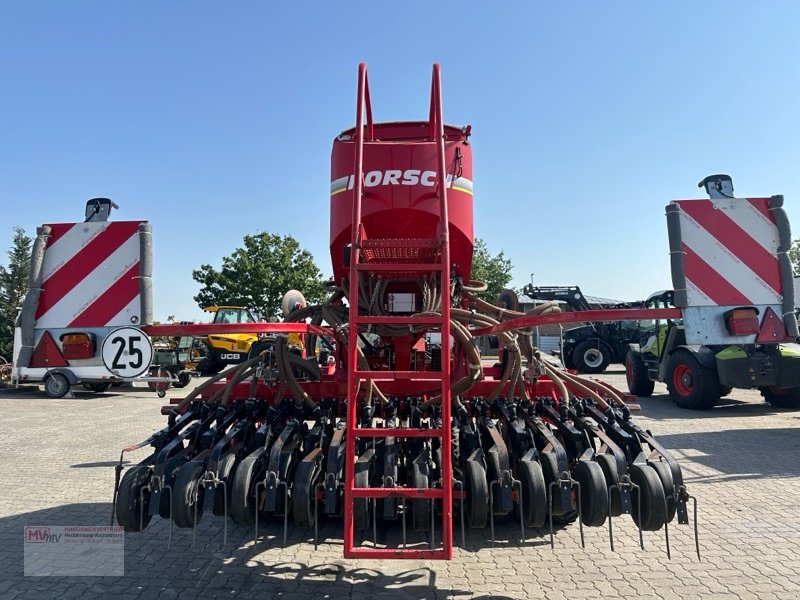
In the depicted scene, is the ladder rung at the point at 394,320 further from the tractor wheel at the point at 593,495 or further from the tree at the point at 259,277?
the tree at the point at 259,277

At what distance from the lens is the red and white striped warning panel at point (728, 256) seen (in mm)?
3189

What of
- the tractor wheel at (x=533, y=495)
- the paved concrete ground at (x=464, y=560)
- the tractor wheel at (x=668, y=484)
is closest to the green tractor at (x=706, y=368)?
the paved concrete ground at (x=464, y=560)

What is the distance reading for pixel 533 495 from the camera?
9.59ft

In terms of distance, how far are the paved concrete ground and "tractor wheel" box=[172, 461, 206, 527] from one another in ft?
1.67

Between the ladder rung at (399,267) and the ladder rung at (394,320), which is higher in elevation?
the ladder rung at (399,267)

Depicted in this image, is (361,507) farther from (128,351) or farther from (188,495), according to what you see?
(128,351)

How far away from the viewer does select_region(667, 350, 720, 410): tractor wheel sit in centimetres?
990

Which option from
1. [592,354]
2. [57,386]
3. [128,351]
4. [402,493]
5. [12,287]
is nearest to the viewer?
[402,493]

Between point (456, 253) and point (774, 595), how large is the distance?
2.80m

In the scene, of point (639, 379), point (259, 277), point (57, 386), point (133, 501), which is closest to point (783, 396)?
point (639, 379)

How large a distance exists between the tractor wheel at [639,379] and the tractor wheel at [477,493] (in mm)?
10497

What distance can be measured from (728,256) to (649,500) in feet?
4.79

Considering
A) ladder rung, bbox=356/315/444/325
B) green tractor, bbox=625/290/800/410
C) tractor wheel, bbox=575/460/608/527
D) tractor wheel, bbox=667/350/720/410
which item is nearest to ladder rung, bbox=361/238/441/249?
ladder rung, bbox=356/315/444/325

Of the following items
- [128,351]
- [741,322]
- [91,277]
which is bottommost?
[128,351]
